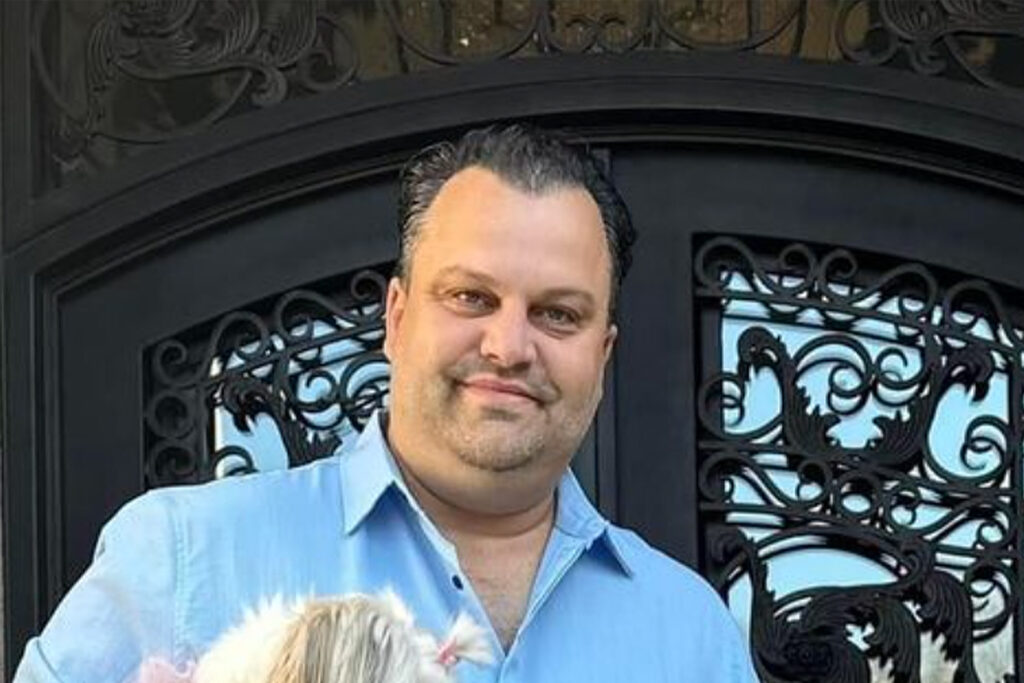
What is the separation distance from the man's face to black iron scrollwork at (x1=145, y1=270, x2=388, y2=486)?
57.4 inches

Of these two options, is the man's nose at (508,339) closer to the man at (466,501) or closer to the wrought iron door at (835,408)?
the man at (466,501)

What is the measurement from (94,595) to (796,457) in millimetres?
1823

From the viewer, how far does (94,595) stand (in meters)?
2.11

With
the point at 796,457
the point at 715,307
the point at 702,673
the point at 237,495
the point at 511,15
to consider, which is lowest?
the point at 702,673

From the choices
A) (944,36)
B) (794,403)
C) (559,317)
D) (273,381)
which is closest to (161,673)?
(559,317)

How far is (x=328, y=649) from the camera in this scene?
163cm

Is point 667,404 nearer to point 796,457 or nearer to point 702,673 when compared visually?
point 796,457

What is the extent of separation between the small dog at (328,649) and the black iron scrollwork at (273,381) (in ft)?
6.04

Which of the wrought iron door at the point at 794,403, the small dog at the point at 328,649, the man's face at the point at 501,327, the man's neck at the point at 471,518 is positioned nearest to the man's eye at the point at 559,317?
the man's face at the point at 501,327

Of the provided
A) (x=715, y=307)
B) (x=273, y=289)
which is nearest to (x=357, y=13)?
(x=273, y=289)

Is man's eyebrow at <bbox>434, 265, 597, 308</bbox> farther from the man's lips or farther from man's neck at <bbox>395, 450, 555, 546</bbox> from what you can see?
man's neck at <bbox>395, 450, 555, 546</bbox>

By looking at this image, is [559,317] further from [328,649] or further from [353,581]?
[328,649]

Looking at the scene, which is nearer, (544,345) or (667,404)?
(544,345)

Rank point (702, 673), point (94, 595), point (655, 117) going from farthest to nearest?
point (655, 117) < point (702, 673) < point (94, 595)
